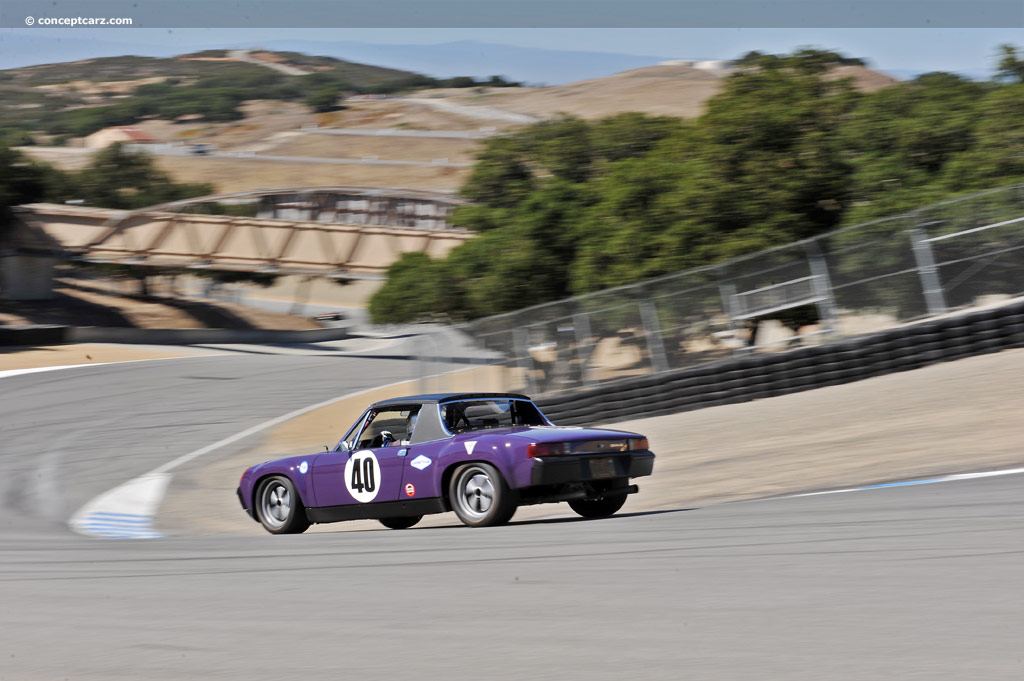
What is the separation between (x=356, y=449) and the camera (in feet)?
33.5

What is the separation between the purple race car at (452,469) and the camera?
895 cm

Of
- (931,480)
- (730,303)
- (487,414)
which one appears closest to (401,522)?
(487,414)

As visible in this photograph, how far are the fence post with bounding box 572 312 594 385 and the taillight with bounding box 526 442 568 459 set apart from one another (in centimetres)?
881

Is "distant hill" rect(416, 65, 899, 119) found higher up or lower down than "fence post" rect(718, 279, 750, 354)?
higher up

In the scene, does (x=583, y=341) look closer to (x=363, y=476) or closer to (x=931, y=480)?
(x=363, y=476)

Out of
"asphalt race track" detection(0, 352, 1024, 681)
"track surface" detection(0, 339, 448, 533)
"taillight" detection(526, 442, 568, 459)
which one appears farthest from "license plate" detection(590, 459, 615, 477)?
"track surface" detection(0, 339, 448, 533)

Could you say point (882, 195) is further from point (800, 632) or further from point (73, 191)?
point (73, 191)

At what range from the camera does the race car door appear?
983cm

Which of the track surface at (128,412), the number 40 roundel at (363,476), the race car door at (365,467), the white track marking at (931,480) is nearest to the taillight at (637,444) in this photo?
the white track marking at (931,480)

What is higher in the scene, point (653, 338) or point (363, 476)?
point (653, 338)

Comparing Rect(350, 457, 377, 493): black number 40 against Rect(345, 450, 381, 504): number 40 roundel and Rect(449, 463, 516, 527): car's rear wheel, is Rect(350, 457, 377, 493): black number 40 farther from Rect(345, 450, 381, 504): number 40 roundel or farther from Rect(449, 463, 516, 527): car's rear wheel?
Rect(449, 463, 516, 527): car's rear wheel

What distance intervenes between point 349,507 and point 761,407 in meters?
7.30

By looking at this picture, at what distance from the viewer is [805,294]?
16000 mm

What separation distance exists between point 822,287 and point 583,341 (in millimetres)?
3987
